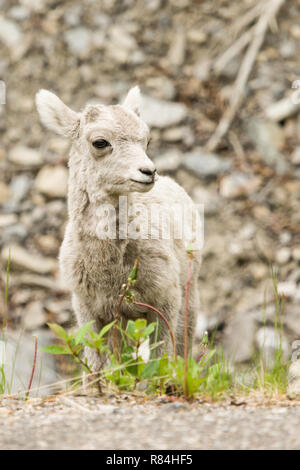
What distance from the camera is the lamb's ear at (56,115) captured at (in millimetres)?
5750

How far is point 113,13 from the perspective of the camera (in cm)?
1306

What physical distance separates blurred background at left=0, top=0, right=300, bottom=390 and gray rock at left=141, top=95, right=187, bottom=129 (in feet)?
0.08

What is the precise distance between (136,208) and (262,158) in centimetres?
665

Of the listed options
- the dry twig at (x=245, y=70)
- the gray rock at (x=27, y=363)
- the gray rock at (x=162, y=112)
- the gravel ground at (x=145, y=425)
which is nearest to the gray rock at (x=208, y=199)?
the dry twig at (x=245, y=70)

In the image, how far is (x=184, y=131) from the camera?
12.0 metres

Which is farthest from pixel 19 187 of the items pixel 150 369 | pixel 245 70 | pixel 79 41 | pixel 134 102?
pixel 150 369

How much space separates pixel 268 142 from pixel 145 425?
919 cm

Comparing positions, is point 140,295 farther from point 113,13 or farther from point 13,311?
point 113,13

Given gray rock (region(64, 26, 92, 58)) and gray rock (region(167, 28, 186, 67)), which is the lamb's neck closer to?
gray rock (region(167, 28, 186, 67))

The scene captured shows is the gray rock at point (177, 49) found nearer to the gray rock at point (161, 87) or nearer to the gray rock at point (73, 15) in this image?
the gray rock at point (161, 87)

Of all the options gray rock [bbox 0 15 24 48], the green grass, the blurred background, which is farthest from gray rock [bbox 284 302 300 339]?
gray rock [bbox 0 15 24 48]

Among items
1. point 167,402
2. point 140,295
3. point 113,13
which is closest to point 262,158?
point 113,13

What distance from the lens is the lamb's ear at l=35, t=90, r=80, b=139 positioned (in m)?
5.75
